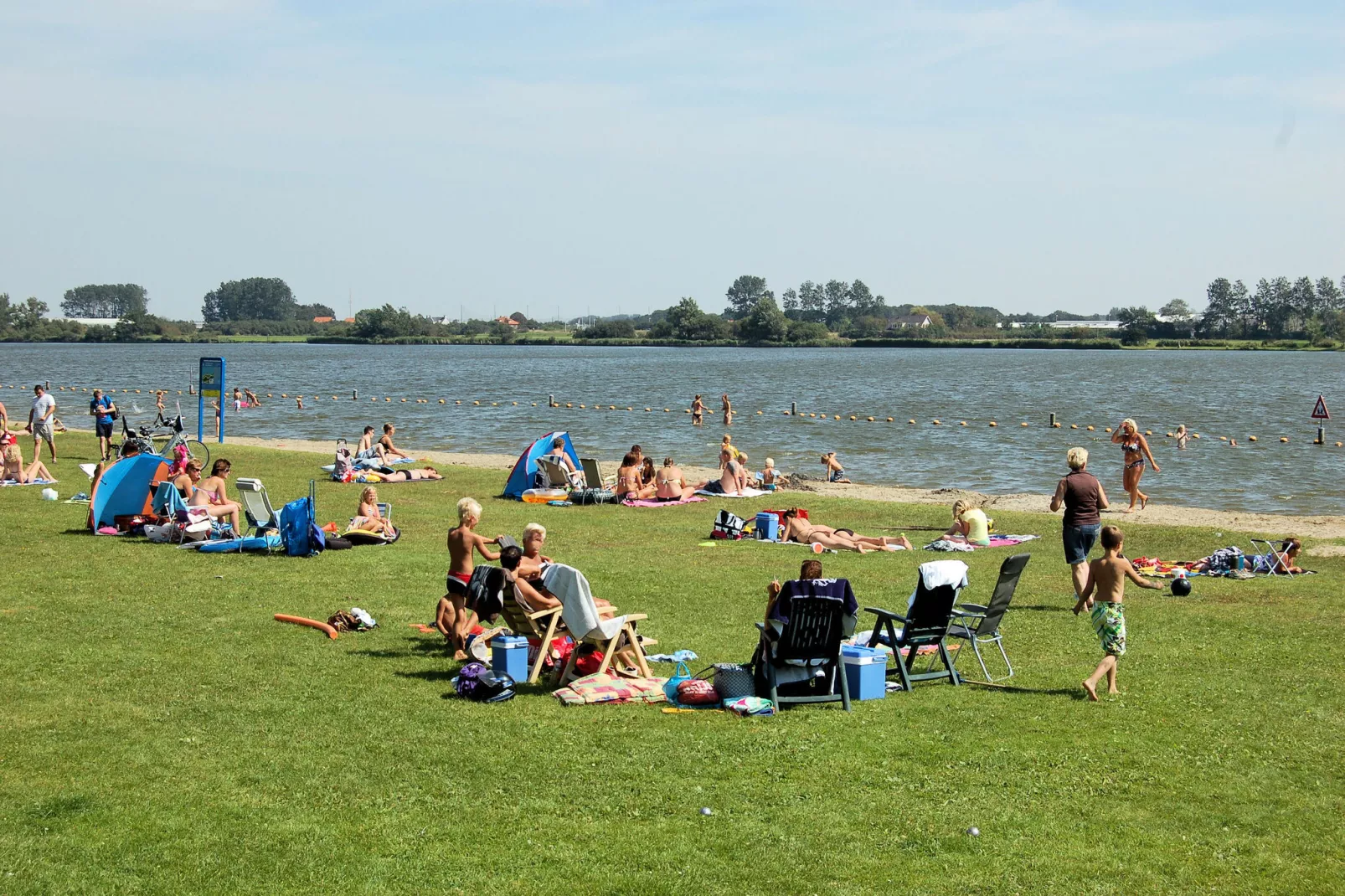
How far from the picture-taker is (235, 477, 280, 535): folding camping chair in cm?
1519

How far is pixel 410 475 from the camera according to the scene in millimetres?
24406

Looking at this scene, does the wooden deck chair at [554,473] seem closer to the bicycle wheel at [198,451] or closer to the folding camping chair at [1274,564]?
the bicycle wheel at [198,451]

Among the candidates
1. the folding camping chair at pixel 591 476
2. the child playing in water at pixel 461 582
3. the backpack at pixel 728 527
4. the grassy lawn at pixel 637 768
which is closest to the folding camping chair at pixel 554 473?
the folding camping chair at pixel 591 476

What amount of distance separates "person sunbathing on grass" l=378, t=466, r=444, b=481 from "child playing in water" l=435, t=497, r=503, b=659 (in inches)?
515

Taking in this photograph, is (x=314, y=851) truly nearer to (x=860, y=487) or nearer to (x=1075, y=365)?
(x=860, y=487)

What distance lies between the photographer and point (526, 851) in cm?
623

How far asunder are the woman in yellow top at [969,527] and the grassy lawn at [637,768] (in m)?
4.50

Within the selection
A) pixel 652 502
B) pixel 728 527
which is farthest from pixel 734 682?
pixel 652 502

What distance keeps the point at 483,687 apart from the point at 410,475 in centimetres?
1600

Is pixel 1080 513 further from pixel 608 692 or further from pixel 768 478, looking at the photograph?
pixel 768 478

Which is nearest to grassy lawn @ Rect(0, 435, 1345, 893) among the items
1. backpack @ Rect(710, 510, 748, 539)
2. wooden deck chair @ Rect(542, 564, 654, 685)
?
wooden deck chair @ Rect(542, 564, 654, 685)

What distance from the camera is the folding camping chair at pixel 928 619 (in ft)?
30.3

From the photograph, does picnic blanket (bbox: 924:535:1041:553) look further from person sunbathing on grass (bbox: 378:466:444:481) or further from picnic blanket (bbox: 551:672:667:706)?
person sunbathing on grass (bbox: 378:466:444:481)

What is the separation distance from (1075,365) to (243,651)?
12705 cm
